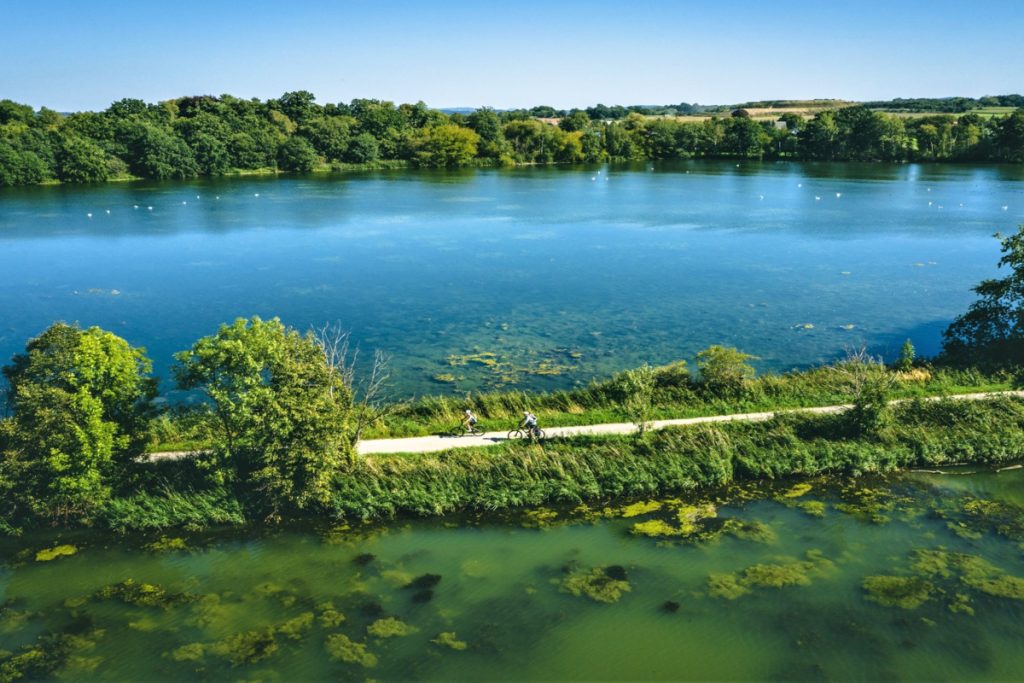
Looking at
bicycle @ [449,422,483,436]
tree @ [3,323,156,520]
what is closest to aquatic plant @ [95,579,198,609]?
tree @ [3,323,156,520]

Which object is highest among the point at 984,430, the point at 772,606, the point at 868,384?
the point at 868,384

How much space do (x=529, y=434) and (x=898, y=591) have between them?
1265 centimetres

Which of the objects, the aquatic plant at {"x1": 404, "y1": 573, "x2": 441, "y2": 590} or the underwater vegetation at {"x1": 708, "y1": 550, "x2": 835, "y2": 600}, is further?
the aquatic plant at {"x1": 404, "y1": 573, "x2": 441, "y2": 590}

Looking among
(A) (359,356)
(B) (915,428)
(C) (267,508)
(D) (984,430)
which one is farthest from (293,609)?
(D) (984,430)

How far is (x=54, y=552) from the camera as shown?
835 inches

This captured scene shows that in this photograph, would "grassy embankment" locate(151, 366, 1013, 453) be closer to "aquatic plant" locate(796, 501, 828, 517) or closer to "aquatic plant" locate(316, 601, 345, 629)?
"aquatic plant" locate(796, 501, 828, 517)

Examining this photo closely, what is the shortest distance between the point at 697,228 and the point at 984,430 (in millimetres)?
49698

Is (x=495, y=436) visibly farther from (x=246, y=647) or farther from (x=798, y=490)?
(x=246, y=647)

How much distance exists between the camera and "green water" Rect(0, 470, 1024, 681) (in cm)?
1706

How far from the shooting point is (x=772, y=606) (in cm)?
1891

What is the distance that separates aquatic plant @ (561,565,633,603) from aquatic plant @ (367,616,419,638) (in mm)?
4528

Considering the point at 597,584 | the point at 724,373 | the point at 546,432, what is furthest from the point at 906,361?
the point at 597,584

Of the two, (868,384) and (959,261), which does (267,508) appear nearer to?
(868,384)

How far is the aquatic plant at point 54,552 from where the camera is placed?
68.6 ft
